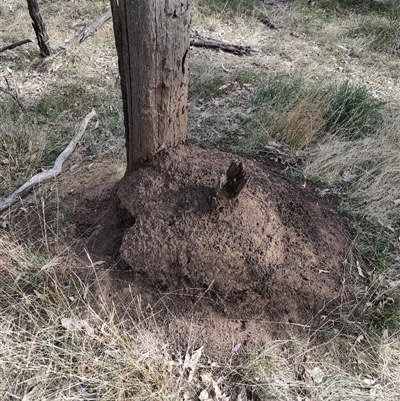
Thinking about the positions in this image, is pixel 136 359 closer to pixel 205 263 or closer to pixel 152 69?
pixel 205 263

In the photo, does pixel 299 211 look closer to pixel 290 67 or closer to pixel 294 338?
pixel 294 338

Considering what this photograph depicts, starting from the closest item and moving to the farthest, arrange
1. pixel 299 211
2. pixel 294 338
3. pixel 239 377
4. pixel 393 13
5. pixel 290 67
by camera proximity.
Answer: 1. pixel 239 377
2. pixel 294 338
3. pixel 299 211
4. pixel 290 67
5. pixel 393 13

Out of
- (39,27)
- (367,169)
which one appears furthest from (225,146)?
(39,27)

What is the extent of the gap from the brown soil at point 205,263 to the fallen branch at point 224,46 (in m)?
3.77

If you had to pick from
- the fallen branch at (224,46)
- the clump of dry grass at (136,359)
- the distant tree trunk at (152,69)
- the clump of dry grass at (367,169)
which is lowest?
the clump of dry grass at (136,359)

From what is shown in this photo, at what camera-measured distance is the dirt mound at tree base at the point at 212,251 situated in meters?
2.20

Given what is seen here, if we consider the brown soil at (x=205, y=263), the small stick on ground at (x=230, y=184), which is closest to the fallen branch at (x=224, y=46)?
the brown soil at (x=205, y=263)

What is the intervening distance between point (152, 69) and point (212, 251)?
3.45 feet

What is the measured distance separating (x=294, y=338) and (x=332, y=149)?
76.3 inches

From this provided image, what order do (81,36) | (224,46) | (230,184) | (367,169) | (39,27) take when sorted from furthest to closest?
(224,46) < (81,36) < (39,27) < (367,169) < (230,184)

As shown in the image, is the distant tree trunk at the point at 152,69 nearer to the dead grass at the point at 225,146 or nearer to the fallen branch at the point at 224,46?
the dead grass at the point at 225,146

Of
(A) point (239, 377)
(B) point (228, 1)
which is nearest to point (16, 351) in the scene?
(A) point (239, 377)

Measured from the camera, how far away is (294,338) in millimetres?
2186

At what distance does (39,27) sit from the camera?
505 centimetres
